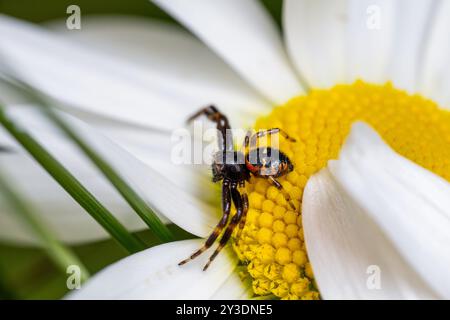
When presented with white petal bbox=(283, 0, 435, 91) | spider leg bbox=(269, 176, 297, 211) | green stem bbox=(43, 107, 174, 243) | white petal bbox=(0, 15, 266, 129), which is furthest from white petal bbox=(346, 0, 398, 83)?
green stem bbox=(43, 107, 174, 243)

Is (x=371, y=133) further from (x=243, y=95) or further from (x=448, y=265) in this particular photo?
(x=243, y=95)

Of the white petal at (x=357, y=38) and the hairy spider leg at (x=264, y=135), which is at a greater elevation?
the white petal at (x=357, y=38)

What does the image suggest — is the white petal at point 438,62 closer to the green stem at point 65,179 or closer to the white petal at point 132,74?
the white petal at point 132,74

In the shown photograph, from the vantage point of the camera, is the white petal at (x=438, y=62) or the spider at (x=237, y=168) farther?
the white petal at (x=438, y=62)

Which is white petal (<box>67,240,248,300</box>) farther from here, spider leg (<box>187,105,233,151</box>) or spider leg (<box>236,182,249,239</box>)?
spider leg (<box>187,105,233,151</box>)

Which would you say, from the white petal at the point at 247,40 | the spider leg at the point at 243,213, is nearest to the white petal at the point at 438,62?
the white petal at the point at 247,40

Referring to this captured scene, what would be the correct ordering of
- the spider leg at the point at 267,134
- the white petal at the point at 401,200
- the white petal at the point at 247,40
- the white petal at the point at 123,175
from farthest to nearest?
the white petal at the point at 247,40, the spider leg at the point at 267,134, the white petal at the point at 123,175, the white petal at the point at 401,200

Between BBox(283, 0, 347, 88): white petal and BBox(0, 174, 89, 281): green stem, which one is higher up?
BBox(283, 0, 347, 88): white petal
